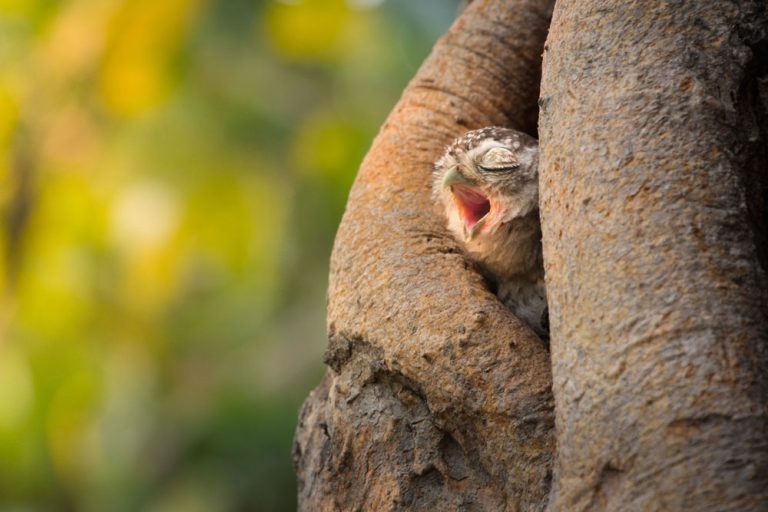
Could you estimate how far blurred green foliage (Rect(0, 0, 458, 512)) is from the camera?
33.0 ft

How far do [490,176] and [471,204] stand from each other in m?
0.22

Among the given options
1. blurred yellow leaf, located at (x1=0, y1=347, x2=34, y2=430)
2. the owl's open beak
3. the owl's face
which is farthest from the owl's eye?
blurred yellow leaf, located at (x1=0, y1=347, x2=34, y2=430)

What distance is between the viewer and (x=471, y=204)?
3912 millimetres

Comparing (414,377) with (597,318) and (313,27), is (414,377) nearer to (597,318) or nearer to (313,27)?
(597,318)

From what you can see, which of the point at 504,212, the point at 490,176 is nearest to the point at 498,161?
the point at 490,176

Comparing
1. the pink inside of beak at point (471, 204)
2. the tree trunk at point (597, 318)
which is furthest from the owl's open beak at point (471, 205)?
the tree trunk at point (597, 318)

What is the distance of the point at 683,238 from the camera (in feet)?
7.94

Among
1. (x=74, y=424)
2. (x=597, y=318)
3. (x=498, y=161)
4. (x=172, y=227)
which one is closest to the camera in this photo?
(x=597, y=318)

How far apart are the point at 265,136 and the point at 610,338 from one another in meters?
9.94

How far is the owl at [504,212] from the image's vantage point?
3.67m

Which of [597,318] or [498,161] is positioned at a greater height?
[498,161]

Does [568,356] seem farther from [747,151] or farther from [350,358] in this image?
[350,358]

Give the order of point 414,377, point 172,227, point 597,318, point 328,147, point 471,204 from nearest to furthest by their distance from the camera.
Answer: point 597,318
point 414,377
point 471,204
point 172,227
point 328,147

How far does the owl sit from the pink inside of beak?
3cm
